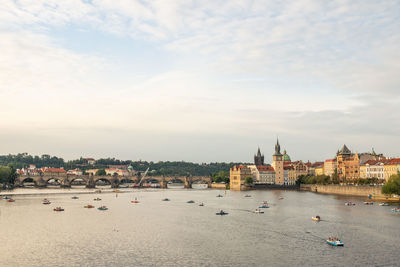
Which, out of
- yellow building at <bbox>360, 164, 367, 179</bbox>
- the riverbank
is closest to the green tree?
the riverbank

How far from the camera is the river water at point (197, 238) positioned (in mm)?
52969

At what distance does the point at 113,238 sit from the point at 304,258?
27.4 meters

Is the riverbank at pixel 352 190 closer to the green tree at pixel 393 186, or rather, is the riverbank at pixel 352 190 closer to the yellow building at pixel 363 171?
the green tree at pixel 393 186

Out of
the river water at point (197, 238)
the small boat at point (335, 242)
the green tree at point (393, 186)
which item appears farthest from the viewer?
the green tree at point (393, 186)

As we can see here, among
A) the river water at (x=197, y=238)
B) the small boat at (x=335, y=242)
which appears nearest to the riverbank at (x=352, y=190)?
the river water at (x=197, y=238)

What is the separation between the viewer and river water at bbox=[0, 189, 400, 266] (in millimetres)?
52969

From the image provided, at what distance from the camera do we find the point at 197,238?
67.2m

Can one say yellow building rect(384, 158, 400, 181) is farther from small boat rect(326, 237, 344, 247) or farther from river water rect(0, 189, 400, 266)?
small boat rect(326, 237, 344, 247)

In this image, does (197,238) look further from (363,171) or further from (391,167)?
(363,171)

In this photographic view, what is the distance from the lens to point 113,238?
6738 cm

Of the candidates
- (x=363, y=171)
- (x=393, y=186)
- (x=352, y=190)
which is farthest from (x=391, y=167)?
(x=393, y=186)

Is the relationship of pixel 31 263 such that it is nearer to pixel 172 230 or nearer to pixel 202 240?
pixel 202 240

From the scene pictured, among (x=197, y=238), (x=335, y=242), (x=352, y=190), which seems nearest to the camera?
(x=335, y=242)

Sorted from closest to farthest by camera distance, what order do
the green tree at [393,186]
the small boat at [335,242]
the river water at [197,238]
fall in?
the river water at [197,238] < the small boat at [335,242] < the green tree at [393,186]
